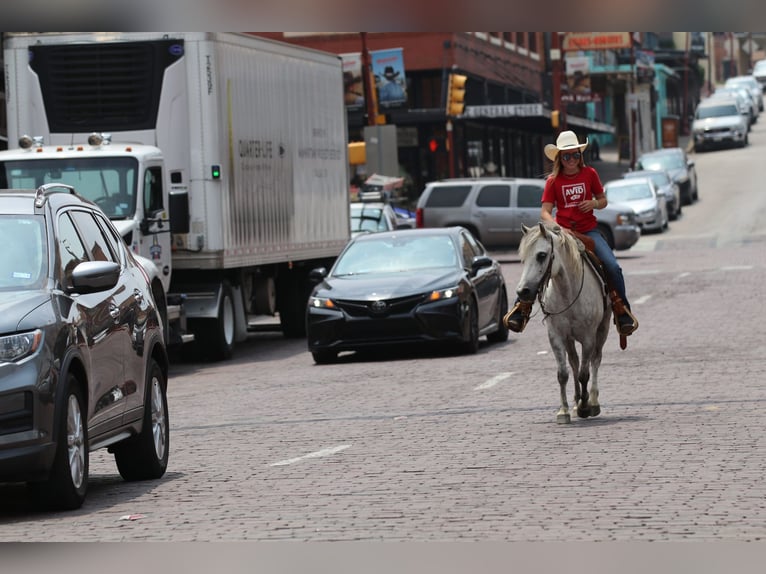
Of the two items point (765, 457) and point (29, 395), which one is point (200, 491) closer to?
point (29, 395)

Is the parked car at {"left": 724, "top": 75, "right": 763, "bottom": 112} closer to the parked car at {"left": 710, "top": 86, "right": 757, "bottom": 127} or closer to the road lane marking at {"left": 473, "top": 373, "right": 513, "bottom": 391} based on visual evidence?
the parked car at {"left": 710, "top": 86, "right": 757, "bottom": 127}

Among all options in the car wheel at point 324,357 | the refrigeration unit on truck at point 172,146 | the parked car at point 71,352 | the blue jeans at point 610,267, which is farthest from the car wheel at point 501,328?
the parked car at point 71,352

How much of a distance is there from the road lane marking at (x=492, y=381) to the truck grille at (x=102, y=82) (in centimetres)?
672

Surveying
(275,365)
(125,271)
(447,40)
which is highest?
(447,40)

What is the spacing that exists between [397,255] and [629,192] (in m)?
29.2

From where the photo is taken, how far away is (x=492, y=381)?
1870 cm

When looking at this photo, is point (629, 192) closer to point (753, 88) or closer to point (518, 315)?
point (518, 315)

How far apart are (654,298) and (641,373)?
11.3 m

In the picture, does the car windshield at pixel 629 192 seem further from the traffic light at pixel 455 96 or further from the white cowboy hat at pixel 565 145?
the white cowboy hat at pixel 565 145

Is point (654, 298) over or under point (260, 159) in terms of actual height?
under

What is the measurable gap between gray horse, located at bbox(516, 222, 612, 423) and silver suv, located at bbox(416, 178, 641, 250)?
27.5m

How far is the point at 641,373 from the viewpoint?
1877cm

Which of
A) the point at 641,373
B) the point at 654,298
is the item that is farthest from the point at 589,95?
the point at 641,373

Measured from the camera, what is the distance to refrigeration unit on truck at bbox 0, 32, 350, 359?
22422 mm
